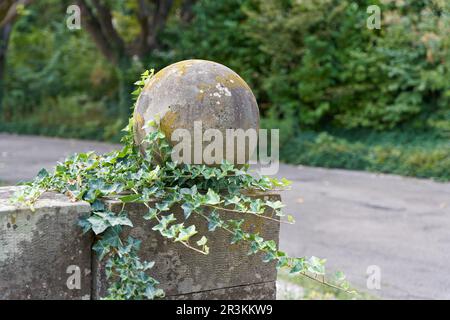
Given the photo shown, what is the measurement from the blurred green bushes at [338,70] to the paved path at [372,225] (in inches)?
33.2

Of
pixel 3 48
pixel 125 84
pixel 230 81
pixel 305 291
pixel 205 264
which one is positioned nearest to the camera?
pixel 205 264

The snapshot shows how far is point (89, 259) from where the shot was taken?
2758 millimetres

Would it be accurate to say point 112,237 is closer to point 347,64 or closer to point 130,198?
point 130,198

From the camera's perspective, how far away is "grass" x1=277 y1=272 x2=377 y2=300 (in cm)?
470

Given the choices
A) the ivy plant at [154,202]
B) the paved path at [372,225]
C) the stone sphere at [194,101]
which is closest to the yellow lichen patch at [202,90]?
the stone sphere at [194,101]

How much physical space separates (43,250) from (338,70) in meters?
12.2

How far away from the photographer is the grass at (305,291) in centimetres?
470

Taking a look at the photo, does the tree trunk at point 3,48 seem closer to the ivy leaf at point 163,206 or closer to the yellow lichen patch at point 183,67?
the yellow lichen patch at point 183,67

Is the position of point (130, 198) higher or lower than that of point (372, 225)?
higher

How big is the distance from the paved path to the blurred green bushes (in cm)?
84

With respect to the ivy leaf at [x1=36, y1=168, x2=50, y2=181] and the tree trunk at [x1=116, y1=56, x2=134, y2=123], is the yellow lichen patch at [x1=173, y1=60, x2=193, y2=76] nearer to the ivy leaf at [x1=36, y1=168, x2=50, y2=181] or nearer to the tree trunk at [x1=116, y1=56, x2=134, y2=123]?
the ivy leaf at [x1=36, y1=168, x2=50, y2=181]

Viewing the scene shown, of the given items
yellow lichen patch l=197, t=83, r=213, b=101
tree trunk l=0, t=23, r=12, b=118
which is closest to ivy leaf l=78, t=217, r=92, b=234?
yellow lichen patch l=197, t=83, r=213, b=101

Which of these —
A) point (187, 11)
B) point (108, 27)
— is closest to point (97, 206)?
point (108, 27)
